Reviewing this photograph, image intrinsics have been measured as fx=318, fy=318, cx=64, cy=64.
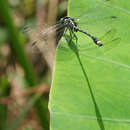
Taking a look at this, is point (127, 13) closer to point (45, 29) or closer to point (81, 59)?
point (81, 59)

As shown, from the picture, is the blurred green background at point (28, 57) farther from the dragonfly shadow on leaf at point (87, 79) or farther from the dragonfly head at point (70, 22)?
the dragonfly shadow on leaf at point (87, 79)

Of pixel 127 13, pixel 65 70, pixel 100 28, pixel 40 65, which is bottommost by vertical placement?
pixel 40 65

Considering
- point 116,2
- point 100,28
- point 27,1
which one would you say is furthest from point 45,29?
point 27,1

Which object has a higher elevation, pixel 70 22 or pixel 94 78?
pixel 70 22

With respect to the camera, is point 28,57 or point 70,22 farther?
point 28,57

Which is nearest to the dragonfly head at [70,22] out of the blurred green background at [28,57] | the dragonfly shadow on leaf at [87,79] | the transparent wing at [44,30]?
the transparent wing at [44,30]

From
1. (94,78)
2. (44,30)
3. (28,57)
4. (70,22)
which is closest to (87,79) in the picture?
(94,78)

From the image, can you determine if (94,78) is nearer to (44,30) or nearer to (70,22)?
(70,22)

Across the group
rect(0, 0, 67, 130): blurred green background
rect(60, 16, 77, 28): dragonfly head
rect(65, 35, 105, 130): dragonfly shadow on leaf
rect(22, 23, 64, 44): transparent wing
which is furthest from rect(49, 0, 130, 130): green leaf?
rect(0, 0, 67, 130): blurred green background

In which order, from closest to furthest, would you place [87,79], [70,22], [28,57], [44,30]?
[87,79] < [70,22] < [44,30] < [28,57]
